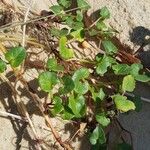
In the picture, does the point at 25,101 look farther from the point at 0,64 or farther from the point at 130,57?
the point at 130,57

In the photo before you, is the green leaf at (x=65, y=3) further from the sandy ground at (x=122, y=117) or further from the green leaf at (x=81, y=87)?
the green leaf at (x=81, y=87)

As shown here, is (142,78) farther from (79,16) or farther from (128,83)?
(79,16)

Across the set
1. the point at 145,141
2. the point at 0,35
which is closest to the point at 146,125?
the point at 145,141

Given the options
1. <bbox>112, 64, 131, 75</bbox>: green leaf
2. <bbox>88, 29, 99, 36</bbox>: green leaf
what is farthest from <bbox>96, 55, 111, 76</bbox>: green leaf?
<bbox>88, 29, 99, 36</bbox>: green leaf

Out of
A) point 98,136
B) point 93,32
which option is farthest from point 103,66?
point 98,136

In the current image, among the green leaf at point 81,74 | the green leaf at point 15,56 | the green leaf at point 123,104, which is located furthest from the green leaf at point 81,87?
the green leaf at point 15,56

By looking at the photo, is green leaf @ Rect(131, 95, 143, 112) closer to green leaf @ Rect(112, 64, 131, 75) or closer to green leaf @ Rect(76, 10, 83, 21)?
green leaf @ Rect(112, 64, 131, 75)
